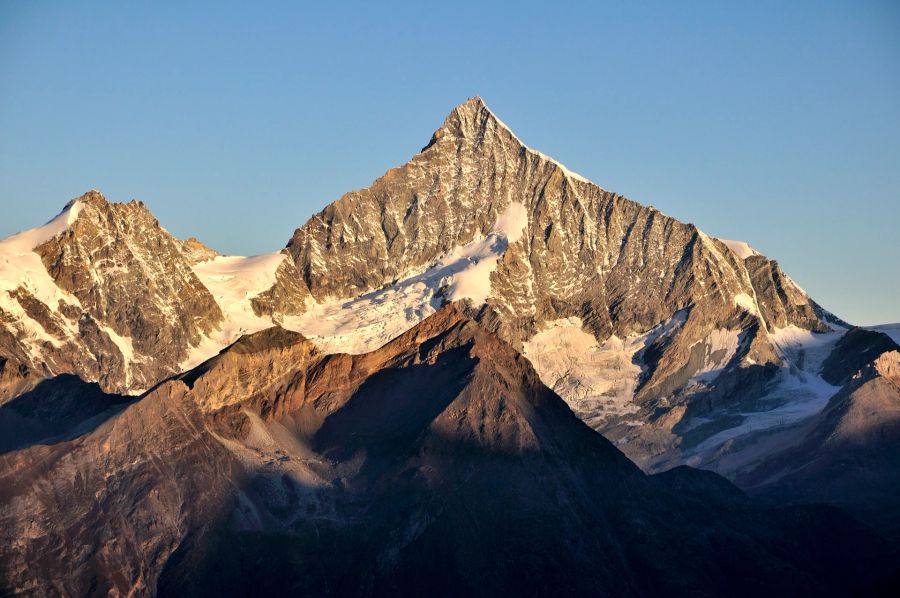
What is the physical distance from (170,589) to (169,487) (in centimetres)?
1119

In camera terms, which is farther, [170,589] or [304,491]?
[304,491]

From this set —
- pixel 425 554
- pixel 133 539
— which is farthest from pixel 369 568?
pixel 133 539

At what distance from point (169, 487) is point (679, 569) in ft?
132

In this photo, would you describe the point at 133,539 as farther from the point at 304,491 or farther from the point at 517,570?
the point at 517,570

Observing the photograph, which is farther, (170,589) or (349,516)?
(349,516)

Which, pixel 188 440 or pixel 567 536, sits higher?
pixel 188 440

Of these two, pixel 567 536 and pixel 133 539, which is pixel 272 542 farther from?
pixel 567 536

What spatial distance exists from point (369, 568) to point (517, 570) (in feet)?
36.4

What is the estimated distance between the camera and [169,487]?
628 ft

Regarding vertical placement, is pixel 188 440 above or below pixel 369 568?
above

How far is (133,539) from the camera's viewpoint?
18612 cm

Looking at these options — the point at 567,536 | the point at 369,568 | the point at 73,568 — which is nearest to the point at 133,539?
the point at 73,568

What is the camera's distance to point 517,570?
19175 cm

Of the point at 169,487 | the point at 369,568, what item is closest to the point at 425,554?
the point at 369,568
